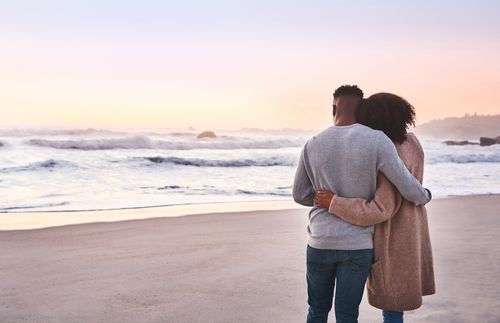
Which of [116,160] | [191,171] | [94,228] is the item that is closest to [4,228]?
[94,228]

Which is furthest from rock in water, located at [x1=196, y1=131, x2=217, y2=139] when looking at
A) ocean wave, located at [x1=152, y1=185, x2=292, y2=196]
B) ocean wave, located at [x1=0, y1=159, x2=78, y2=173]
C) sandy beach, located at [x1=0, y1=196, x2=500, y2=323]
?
sandy beach, located at [x1=0, y1=196, x2=500, y2=323]

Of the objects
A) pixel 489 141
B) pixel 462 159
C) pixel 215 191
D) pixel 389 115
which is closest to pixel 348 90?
pixel 389 115

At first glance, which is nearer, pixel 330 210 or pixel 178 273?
pixel 330 210

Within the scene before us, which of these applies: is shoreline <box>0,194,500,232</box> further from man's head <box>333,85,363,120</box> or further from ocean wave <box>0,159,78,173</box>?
ocean wave <box>0,159,78,173</box>

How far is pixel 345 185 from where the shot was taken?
263 centimetres

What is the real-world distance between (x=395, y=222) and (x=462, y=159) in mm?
26910

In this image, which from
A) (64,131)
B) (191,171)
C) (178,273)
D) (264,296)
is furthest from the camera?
(64,131)

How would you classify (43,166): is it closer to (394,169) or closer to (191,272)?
(191,272)

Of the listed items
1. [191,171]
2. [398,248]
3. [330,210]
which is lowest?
[191,171]

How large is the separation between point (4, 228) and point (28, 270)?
2.72 meters

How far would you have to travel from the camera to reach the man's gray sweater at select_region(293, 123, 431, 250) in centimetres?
253

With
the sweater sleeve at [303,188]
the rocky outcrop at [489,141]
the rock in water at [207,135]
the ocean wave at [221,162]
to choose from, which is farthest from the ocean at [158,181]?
the rock in water at [207,135]

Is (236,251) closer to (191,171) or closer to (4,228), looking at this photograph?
(4,228)

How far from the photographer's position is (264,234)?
7.39m
